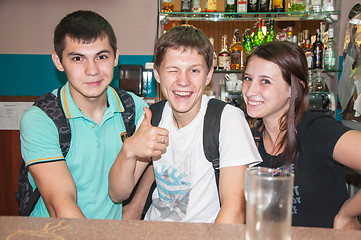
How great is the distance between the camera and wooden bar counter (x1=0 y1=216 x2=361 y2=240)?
2.01 feet

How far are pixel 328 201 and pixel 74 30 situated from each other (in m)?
1.29

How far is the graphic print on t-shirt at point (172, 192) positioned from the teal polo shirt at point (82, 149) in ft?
0.82

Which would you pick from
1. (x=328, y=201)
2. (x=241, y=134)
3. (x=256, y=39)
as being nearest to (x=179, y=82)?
(x=241, y=134)

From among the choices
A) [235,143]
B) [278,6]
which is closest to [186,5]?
[278,6]

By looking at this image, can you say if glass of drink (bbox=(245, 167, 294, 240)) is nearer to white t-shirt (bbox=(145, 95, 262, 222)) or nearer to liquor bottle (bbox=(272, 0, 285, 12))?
white t-shirt (bbox=(145, 95, 262, 222))

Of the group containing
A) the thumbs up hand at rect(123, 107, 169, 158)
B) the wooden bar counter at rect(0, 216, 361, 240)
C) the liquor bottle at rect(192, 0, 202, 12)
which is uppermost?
the liquor bottle at rect(192, 0, 202, 12)

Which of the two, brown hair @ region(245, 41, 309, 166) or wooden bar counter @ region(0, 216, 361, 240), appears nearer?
wooden bar counter @ region(0, 216, 361, 240)

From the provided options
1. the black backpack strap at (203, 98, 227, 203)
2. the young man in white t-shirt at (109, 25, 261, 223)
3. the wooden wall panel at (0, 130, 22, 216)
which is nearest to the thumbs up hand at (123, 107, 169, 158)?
the young man in white t-shirt at (109, 25, 261, 223)

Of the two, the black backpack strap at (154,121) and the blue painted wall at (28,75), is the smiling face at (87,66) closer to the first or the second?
the black backpack strap at (154,121)

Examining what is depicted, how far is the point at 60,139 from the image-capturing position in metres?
1.34

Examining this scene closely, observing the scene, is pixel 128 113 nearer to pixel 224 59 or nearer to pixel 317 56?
pixel 224 59

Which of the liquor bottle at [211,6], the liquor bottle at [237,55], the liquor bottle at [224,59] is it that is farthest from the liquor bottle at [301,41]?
the liquor bottle at [211,6]

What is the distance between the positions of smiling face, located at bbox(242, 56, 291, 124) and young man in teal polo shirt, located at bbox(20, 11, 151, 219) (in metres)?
0.62

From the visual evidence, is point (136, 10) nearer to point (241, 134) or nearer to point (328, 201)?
point (241, 134)
